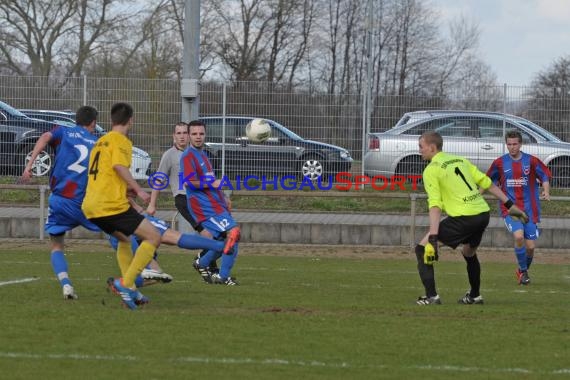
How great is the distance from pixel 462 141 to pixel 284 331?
11.9m

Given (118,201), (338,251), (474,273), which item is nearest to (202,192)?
(118,201)

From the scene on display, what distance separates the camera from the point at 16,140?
20.7 m

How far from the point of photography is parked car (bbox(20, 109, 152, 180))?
66.5ft

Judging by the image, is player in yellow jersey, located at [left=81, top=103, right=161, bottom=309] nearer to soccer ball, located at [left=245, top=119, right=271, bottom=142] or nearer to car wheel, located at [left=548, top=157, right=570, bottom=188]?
soccer ball, located at [left=245, top=119, right=271, bottom=142]

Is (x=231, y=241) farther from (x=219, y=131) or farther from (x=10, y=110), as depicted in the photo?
(x=10, y=110)

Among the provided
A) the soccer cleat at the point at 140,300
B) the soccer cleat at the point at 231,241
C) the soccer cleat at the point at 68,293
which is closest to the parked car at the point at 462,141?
the soccer cleat at the point at 231,241

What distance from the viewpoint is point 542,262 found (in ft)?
55.8

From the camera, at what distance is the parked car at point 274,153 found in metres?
20.2

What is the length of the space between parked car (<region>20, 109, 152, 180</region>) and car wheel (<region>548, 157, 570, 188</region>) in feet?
23.9

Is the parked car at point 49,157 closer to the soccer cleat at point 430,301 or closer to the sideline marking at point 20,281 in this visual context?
the sideline marking at point 20,281

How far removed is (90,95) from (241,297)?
1070cm

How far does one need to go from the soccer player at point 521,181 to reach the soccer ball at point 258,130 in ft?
23.1

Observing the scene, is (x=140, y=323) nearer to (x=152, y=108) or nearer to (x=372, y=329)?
(x=372, y=329)

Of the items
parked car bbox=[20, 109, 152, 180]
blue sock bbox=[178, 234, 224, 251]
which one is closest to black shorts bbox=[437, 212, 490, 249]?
blue sock bbox=[178, 234, 224, 251]
